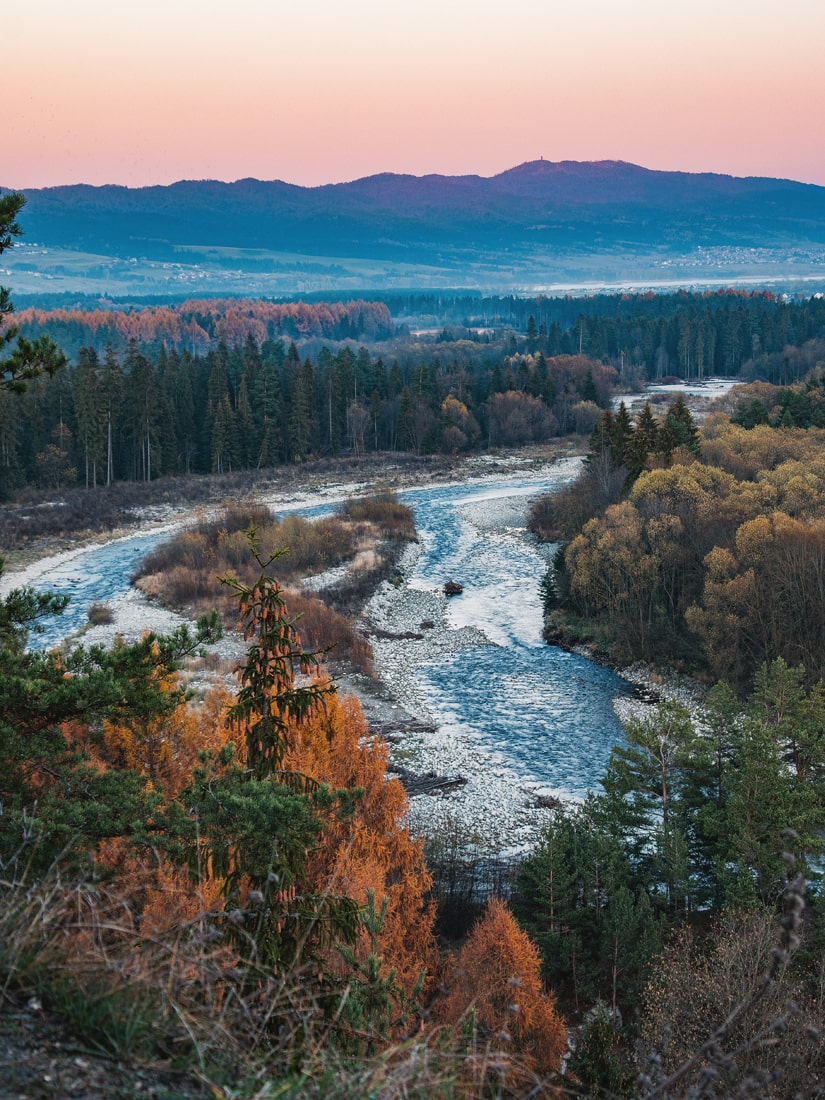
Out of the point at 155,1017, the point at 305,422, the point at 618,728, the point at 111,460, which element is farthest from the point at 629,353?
the point at 155,1017

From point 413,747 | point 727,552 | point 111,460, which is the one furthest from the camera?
point 111,460

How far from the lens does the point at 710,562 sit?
41.7m

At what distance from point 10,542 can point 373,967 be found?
6369 cm

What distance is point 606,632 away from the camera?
153 ft

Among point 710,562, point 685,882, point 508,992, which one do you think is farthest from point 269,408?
point 508,992

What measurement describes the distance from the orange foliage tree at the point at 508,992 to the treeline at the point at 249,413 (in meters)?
75.7

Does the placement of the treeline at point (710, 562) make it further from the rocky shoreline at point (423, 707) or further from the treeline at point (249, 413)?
the treeline at point (249, 413)

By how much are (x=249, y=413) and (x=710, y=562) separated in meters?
66.4

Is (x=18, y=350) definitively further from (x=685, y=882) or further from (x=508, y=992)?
(x=685, y=882)

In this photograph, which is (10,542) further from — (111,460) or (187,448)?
(187,448)

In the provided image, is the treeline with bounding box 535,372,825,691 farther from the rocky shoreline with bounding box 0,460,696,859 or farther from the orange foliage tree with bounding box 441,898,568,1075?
the orange foliage tree with bounding box 441,898,568,1075

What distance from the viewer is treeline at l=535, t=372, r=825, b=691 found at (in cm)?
3981

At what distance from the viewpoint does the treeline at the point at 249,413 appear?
86.7m

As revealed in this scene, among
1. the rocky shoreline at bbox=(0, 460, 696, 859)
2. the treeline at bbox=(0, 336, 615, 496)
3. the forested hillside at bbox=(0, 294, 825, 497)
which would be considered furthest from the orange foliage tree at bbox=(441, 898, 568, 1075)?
the treeline at bbox=(0, 336, 615, 496)
